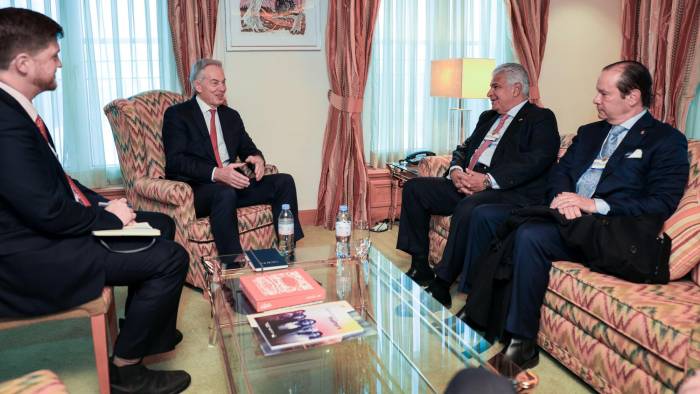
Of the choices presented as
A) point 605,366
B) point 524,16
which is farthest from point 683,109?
point 605,366

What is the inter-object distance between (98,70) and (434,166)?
2.54 m

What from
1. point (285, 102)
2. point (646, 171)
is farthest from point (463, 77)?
point (646, 171)

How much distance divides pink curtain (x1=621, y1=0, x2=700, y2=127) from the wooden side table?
2.44 meters

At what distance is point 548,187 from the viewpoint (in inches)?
131

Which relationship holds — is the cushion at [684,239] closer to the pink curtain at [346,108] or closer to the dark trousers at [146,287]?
the dark trousers at [146,287]

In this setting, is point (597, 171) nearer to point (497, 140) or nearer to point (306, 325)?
point (497, 140)

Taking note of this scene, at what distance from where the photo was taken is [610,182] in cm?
294

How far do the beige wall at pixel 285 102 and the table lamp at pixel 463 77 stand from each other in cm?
99

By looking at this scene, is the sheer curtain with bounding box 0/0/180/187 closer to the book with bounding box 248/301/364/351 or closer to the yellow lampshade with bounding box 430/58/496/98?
the yellow lampshade with bounding box 430/58/496/98

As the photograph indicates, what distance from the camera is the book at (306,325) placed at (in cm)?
210

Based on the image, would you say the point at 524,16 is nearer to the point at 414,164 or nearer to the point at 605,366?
the point at 414,164

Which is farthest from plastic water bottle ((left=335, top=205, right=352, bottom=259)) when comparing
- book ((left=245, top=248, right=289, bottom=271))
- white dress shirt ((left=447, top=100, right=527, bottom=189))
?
white dress shirt ((left=447, top=100, right=527, bottom=189))

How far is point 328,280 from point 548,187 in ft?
4.67

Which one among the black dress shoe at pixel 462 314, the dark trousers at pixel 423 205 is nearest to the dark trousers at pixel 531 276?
the black dress shoe at pixel 462 314
